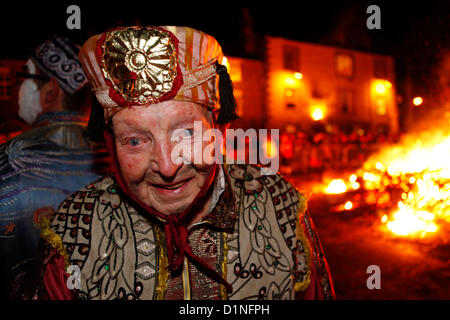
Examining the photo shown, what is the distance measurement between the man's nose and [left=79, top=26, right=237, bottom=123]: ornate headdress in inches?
10.6

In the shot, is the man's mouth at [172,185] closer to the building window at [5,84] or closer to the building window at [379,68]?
the building window at [5,84]

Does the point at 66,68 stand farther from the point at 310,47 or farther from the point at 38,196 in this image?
the point at 310,47

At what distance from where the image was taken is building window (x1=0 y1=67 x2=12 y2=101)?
18.1 m

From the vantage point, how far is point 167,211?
6.24 feet

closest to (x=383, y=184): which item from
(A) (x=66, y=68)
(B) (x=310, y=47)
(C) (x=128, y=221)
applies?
(C) (x=128, y=221)

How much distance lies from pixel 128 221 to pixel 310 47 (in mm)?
25231

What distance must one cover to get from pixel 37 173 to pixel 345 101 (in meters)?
27.4

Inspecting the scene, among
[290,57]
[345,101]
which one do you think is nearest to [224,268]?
[290,57]

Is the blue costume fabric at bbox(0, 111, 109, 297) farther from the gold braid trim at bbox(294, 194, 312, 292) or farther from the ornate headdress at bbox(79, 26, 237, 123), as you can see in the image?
the gold braid trim at bbox(294, 194, 312, 292)

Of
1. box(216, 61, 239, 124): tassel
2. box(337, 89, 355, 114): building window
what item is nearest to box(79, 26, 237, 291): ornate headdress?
box(216, 61, 239, 124): tassel

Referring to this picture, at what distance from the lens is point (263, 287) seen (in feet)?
6.77

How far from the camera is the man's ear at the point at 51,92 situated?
10.5 ft

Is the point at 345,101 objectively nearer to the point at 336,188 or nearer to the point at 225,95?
the point at 336,188

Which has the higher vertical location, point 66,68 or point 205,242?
point 66,68
